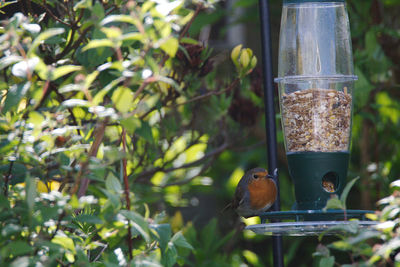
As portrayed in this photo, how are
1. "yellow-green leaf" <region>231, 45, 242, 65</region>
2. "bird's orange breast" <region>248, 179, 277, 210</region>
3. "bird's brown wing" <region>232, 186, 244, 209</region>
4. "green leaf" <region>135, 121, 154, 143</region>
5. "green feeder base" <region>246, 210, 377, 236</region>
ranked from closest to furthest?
"green leaf" <region>135, 121, 154, 143</region>
"green feeder base" <region>246, 210, 377, 236</region>
"yellow-green leaf" <region>231, 45, 242, 65</region>
"bird's orange breast" <region>248, 179, 277, 210</region>
"bird's brown wing" <region>232, 186, 244, 209</region>

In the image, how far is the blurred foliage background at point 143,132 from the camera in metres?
1.47

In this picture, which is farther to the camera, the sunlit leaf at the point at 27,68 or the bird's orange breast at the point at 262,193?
the bird's orange breast at the point at 262,193

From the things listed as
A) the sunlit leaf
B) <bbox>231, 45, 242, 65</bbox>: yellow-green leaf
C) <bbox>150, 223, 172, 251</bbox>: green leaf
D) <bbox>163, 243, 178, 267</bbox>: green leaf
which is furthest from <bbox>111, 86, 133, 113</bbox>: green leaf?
<bbox>231, 45, 242, 65</bbox>: yellow-green leaf

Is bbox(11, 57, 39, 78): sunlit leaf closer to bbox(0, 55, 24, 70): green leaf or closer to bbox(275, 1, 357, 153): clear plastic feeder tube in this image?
bbox(0, 55, 24, 70): green leaf

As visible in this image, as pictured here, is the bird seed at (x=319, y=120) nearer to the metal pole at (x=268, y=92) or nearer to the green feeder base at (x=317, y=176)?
the green feeder base at (x=317, y=176)

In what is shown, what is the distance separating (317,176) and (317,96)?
36 centimetres

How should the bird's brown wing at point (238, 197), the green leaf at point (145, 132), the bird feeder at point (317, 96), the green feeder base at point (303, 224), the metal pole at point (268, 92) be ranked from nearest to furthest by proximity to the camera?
the green leaf at point (145, 132), the green feeder base at point (303, 224), the metal pole at point (268, 92), the bird feeder at point (317, 96), the bird's brown wing at point (238, 197)

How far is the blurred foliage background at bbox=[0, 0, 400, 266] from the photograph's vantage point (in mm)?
1470

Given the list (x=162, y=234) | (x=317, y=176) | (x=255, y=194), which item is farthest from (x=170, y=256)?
(x=255, y=194)

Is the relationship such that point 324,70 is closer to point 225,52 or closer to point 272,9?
point 225,52

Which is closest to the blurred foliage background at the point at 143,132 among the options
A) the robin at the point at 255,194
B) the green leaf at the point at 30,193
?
the green leaf at the point at 30,193

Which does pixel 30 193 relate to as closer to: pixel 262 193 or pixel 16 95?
pixel 16 95

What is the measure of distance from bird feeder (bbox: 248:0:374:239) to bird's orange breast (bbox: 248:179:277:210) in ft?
0.42

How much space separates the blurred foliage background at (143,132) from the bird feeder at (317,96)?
0.32 meters
